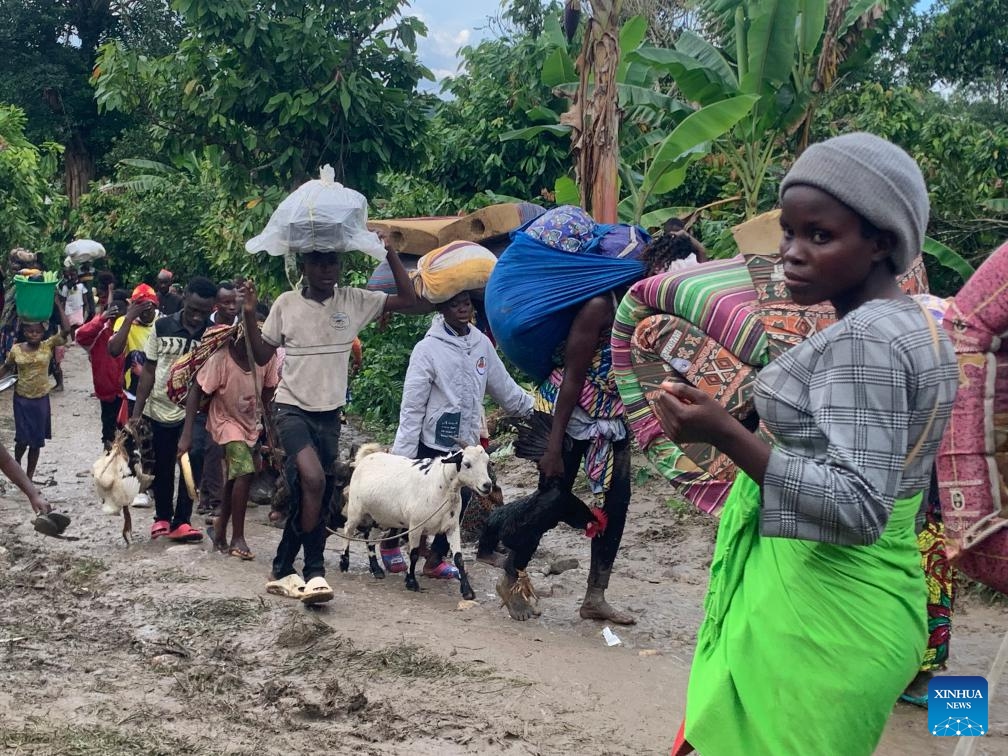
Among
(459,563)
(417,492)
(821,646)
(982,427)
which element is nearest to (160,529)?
(417,492)

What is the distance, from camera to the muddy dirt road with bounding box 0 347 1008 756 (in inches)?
182

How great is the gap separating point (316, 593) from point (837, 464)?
451 centimetres

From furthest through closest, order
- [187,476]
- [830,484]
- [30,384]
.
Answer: [30,384] → [187,476] → [830,484]

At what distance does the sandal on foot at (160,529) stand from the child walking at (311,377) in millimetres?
1914

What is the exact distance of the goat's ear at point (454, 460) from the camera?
6.75 m

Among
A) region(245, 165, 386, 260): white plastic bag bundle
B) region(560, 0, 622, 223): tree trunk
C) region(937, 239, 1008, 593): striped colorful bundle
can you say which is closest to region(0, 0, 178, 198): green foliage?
region(560, 0, 622, 223): tree trunk

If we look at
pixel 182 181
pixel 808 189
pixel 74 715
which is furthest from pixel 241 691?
pixel 182 181

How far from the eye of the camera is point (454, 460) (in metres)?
6.79

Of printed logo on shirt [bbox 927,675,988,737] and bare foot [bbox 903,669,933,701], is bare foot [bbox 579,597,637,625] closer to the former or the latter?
bare foot [bbox 903,669,933,701]

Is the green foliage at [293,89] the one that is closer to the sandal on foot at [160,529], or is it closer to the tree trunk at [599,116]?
the tree trunk at [599,116]

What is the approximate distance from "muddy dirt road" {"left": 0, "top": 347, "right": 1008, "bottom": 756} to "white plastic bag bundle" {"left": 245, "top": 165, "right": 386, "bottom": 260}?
194cm

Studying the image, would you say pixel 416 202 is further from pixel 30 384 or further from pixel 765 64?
pixel 30 384

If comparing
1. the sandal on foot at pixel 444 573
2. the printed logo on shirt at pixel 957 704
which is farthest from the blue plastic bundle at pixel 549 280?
the printed logo on shirt at pixel 957 704

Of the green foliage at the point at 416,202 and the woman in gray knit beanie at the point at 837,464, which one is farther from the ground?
the green foliage at the point at 416,202
